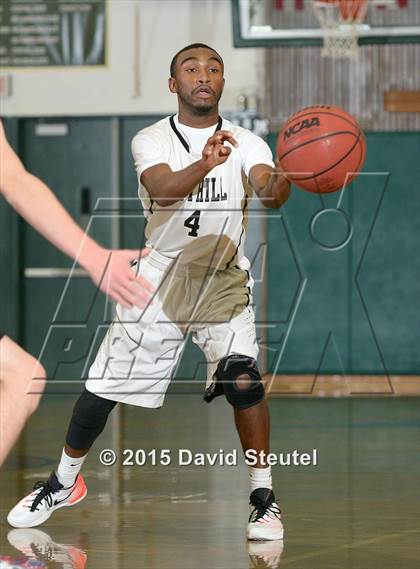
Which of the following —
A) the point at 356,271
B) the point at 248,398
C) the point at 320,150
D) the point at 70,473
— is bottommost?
the point at 356,271

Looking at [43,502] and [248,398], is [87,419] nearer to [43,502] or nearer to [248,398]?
[43,502]

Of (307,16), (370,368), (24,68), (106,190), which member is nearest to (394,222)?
(370,368)

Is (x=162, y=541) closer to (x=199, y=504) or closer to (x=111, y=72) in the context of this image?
(x=199, y=504)

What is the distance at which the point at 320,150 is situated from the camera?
4.92 m

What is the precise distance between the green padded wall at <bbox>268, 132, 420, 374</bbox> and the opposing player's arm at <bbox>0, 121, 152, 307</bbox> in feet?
26.1

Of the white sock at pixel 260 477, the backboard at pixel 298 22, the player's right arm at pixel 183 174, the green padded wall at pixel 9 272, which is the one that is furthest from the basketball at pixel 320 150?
the green padded wall at pixel 9 272

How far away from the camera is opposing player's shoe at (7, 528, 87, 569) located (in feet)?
14.0

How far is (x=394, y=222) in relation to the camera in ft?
36.4

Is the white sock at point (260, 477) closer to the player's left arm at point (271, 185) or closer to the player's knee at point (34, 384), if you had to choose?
the player's left arm at point (271, 185)

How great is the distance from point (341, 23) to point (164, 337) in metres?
6.18

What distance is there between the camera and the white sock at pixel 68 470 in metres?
5.04

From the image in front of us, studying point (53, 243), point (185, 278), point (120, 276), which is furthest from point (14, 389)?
point (185, 278)

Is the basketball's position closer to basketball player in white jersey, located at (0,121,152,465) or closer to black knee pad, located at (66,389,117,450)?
black knee pad, located at (66,389,117,450)

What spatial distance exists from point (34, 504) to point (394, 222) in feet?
22.2
